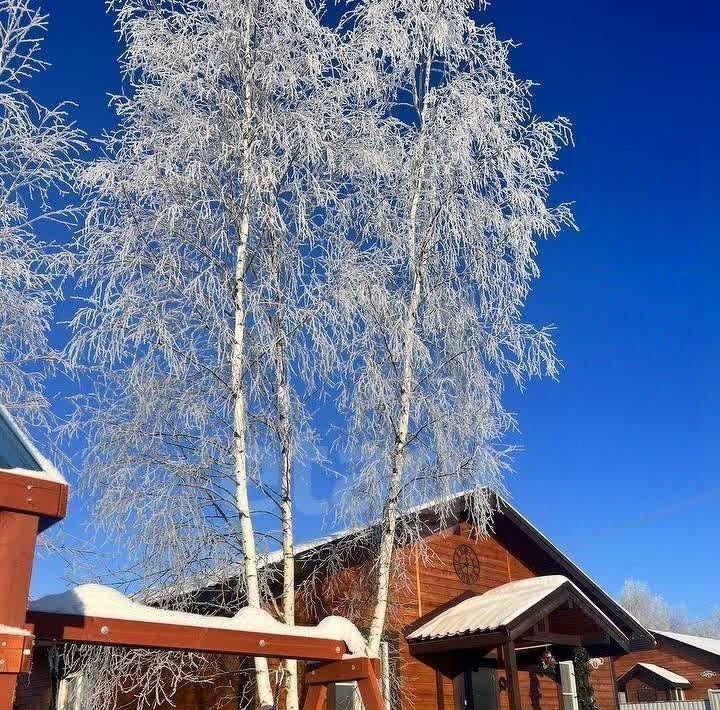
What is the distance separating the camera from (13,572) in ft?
10.5

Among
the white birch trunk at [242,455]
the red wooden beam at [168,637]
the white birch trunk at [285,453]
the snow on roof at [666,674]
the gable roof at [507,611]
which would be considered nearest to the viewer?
the red wooden beam at [168,637]

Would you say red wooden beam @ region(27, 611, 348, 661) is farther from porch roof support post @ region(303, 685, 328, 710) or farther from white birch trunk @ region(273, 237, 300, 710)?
white birch trunk @ region(273, 237, 300, 710)

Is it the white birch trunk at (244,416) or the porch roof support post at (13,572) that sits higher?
the white birch trunk at (244,416)

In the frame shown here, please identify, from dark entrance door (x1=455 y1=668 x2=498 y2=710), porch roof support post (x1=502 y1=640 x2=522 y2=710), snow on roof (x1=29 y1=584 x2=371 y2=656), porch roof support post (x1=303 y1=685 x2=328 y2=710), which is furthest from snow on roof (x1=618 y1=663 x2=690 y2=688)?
snow on roof (x1=29 y1=584 x2=371 y2=656)

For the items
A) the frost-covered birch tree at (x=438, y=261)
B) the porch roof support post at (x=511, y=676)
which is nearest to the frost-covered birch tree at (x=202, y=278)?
the frost-covered birch tree at (x=438, y=261)

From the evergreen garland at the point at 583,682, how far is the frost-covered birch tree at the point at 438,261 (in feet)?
14.7

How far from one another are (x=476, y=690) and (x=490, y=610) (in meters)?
2.01

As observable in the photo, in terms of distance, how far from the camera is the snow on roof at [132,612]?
14.8ft

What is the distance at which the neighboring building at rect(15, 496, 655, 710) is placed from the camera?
1159 cm

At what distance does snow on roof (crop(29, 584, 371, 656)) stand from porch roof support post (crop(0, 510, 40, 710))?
3.83 ft

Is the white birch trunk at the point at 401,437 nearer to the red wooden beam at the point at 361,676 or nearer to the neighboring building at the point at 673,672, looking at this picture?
the red wooden beam at the point at 361,676

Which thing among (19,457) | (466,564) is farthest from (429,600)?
(19,457)

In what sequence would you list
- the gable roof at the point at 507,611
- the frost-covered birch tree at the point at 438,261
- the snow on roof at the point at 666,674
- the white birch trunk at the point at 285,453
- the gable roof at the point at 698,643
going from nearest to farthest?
the white birch trunk at the point at 285,453 → the frost-covered birch tree at the point at 438,261 → the gable roof at the point at 507,611 → the snow on roof at the point at 666,674 → the gable roof at the point at 698,643

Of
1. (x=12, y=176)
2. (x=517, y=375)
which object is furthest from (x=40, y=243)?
(x=517, y=375)
